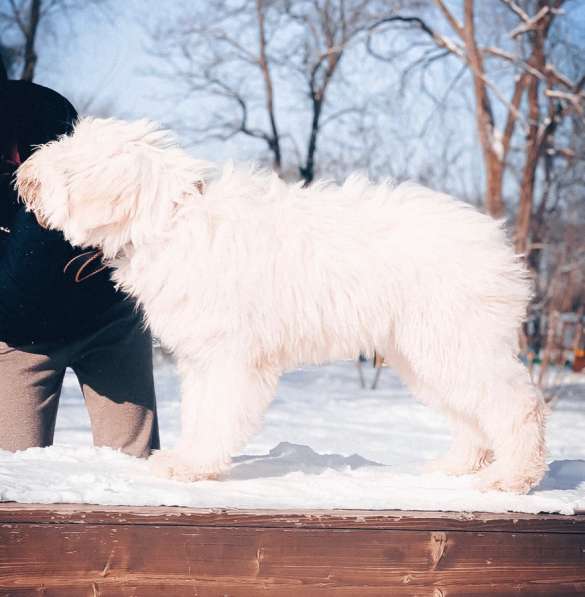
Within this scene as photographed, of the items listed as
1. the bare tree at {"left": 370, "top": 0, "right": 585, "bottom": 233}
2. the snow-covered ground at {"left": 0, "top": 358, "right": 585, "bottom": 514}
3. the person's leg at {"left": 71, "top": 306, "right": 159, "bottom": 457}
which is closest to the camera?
the snow-covered ground at {"left": 0, "top": 358, "right": 585, "bottom": 514}

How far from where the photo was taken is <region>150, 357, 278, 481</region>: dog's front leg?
2.92 metres

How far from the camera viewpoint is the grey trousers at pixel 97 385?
3803 millimetres

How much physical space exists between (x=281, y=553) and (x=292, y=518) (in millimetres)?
126

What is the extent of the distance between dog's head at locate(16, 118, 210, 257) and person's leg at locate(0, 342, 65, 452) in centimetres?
100

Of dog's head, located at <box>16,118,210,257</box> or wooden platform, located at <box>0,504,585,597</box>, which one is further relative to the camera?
dog's head, located at <box>16,118,210,257</box>

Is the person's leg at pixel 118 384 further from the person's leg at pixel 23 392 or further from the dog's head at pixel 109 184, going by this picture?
the dog's head at pixel 109 184

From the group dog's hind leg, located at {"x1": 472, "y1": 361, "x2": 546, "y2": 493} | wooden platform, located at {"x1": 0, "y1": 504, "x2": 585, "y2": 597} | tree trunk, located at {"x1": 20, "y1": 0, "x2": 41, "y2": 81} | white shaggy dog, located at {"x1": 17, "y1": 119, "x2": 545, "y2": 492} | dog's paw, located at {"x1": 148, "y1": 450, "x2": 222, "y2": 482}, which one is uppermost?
tree trunk, located at {"x1": 20, "y1": 0, "x2": 41, "y2": 81}

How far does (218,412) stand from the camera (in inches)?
115

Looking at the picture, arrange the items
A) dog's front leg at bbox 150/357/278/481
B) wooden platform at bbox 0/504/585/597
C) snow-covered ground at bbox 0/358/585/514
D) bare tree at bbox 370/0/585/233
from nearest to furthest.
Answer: wooden platform at bbox 0/504/585/597 → snow-covered ground at bbox 0/358/585/514 → dog's front leg at bbox 150/357/278/481 → bare tree at bbox 370/0/585/233

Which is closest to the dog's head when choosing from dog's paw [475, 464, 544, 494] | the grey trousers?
the grey trousers

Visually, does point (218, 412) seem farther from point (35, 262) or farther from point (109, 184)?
point (35, 262)

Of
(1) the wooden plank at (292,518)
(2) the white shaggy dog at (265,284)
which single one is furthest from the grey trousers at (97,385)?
(1) the wooden plank at (292,518)

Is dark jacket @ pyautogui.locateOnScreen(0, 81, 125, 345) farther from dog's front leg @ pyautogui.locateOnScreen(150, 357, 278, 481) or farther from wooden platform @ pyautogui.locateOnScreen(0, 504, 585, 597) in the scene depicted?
wooden platform @ pyautogui.locateOnScreen(0, 504, 585, 597)

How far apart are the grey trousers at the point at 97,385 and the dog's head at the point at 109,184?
3.23 ft
